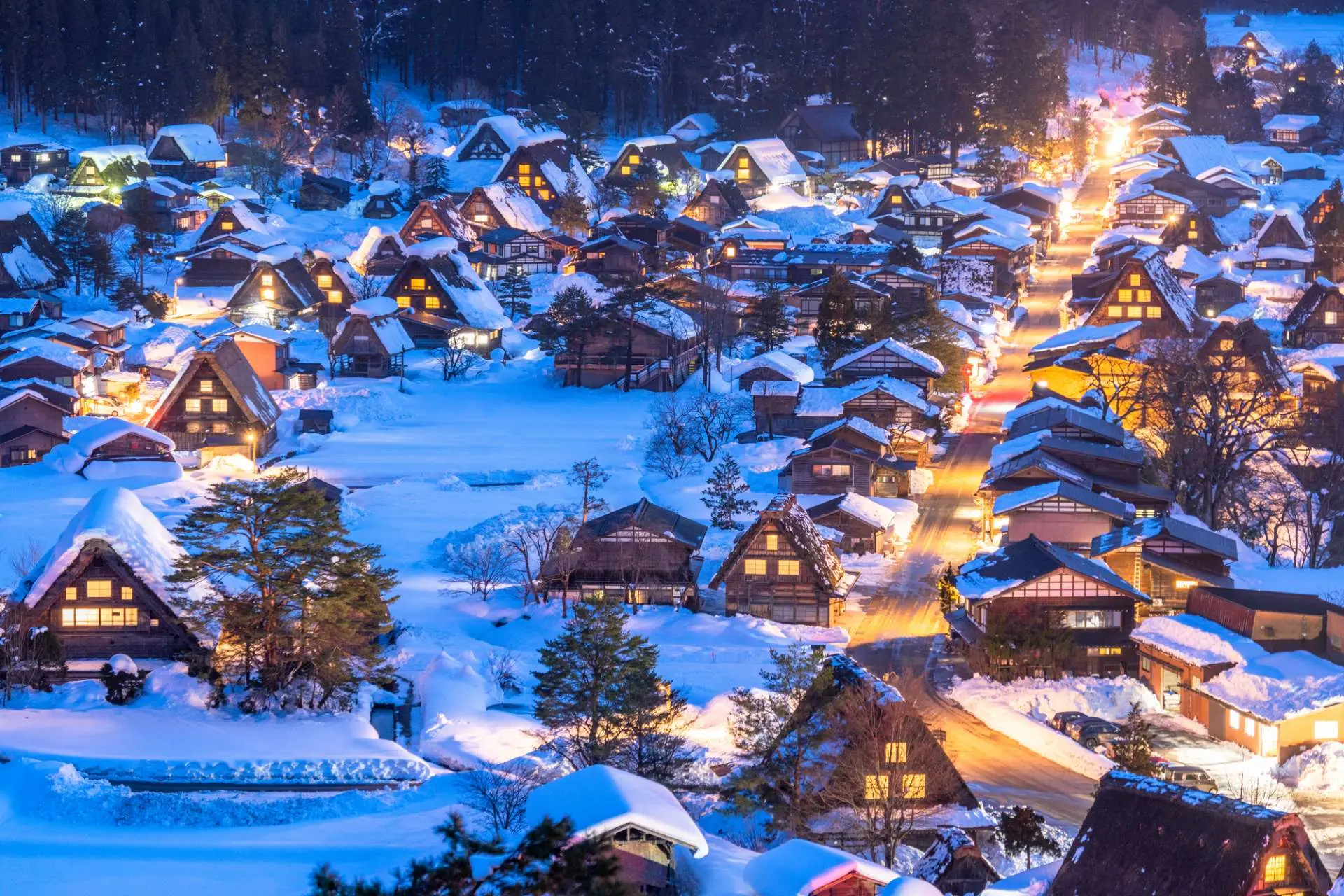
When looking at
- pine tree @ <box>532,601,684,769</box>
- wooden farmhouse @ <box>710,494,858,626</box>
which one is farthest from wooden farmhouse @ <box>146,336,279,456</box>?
pine tree @ <box>532,601,684,769</box>

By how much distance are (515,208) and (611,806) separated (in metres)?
48.5

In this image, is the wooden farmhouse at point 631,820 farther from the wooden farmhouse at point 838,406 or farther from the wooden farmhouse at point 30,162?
the wooden farmhouse at point 30,162

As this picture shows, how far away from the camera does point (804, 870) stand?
1742 centimetres

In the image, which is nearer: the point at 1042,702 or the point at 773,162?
the point at 1042,702

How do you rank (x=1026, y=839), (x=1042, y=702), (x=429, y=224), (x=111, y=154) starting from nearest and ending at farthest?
(x=1026, y=839) → (x=1042, y=702) → (x=429, y=224) → (x=111, y=154)

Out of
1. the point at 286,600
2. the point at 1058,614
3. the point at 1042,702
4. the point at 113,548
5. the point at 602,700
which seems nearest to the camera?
the point at 602,700

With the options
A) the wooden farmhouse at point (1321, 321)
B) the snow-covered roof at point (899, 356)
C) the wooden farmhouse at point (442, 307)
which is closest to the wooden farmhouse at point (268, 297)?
the wooden farmhouse at point (442, 307)

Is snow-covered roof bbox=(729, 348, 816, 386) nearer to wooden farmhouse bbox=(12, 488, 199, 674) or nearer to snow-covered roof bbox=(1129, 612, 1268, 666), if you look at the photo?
snow-covered roof bbox=(1129, 612, 1268, 666)

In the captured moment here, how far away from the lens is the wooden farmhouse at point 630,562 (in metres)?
30.1

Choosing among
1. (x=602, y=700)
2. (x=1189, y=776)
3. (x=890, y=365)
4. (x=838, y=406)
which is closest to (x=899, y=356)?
(x=890, y=365)

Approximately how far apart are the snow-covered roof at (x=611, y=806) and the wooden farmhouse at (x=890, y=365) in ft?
91.6

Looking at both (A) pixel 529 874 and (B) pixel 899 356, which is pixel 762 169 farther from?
(A) pixel 529 874

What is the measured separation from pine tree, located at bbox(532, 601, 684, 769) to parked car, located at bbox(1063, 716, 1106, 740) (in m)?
6.85

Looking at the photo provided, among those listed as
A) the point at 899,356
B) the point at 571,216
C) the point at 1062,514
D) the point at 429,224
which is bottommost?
the point at 1062,514
